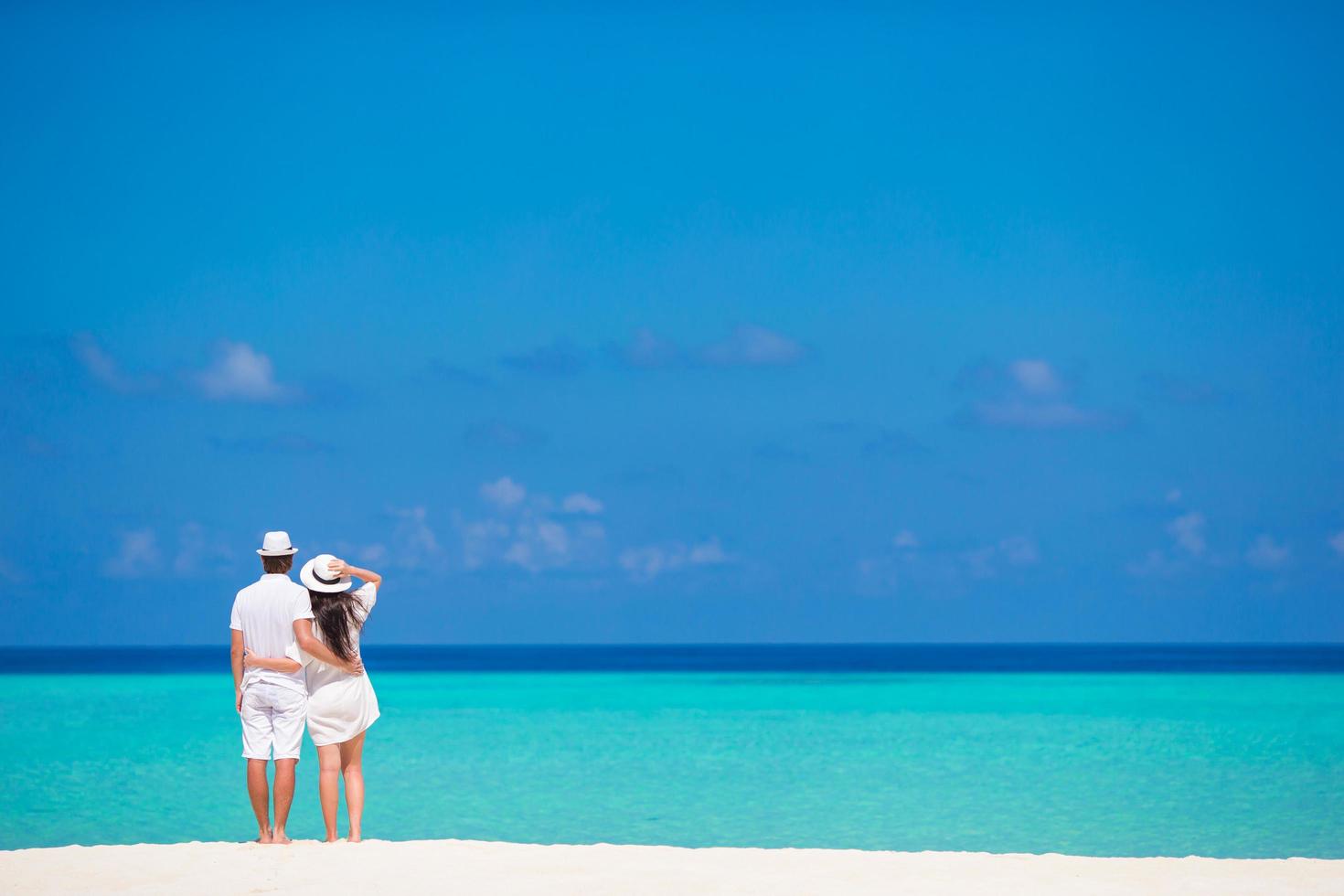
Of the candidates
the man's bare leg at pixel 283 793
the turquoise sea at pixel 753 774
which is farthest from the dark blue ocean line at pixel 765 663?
the man's bare leg at pixel 283 793

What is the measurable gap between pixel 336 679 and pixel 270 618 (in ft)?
1.29

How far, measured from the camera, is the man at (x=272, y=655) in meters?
6.09

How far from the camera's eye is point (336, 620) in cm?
611

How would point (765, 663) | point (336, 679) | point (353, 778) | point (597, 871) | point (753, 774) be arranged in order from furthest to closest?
point (765, 663) < point (753, 774) < point (353, 778) < point (336, 679) < point (597, 871)

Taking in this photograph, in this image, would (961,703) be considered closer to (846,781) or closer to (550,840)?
(846,781)

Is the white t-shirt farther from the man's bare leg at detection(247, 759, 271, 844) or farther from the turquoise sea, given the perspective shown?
the turquoise sea

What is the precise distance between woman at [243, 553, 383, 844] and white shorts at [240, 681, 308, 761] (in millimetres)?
80

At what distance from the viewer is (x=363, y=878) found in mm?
5602

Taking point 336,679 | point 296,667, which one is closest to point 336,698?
point 336,679

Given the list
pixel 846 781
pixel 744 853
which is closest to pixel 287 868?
pixel 744 853

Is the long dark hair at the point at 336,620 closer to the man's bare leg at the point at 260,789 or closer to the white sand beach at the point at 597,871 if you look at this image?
the man's bare leg at the point at 260,789

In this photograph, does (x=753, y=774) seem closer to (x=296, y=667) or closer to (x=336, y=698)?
(x=336, y=698)

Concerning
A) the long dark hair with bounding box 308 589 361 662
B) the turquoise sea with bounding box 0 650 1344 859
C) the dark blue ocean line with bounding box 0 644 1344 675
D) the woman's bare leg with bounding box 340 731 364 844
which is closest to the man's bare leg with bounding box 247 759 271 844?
the woman's bare leg with bounding box 340 731 364 844

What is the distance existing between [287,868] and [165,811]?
6.17 metres
